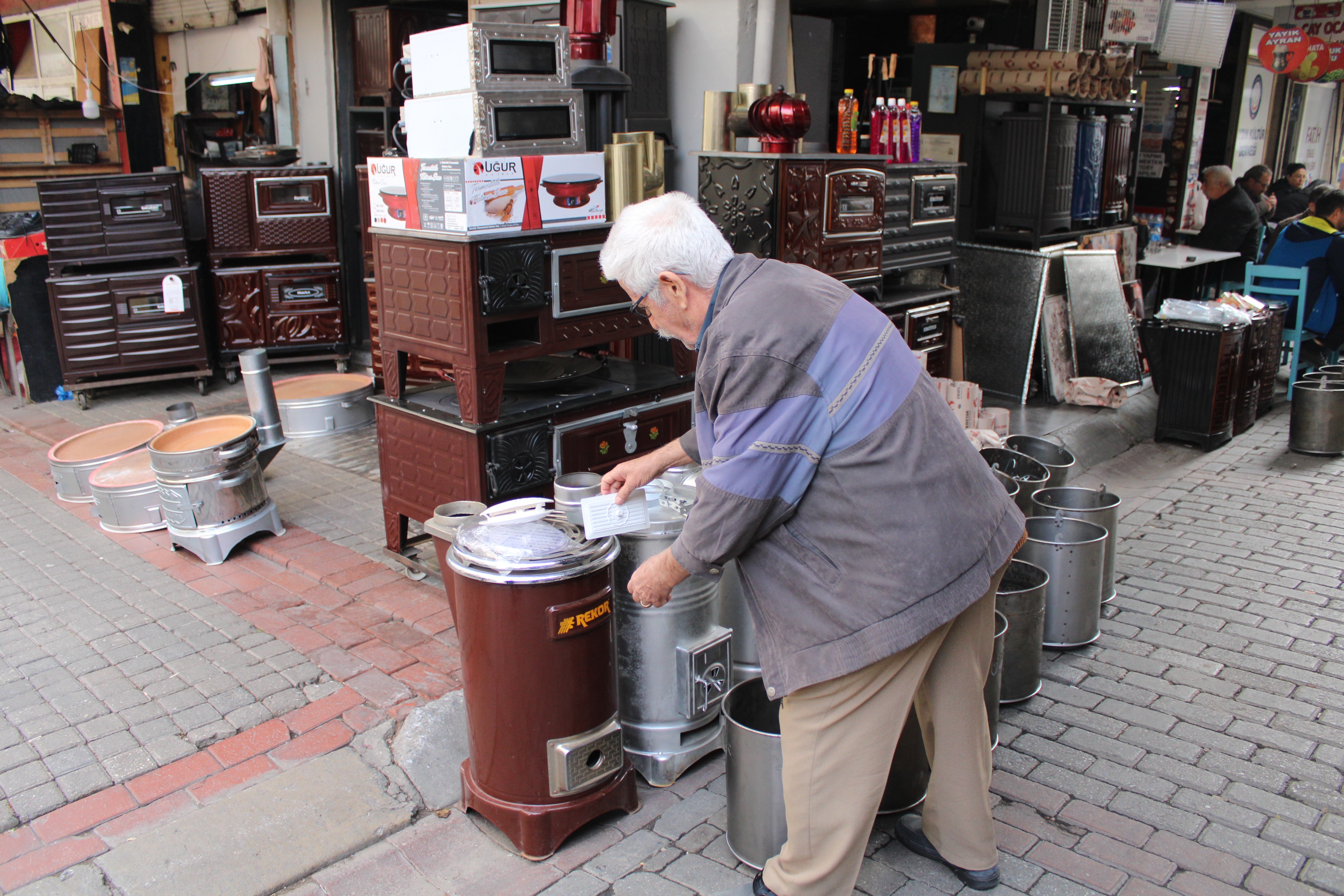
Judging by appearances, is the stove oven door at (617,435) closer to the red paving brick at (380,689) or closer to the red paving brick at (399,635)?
the red paving brick at (399,635)

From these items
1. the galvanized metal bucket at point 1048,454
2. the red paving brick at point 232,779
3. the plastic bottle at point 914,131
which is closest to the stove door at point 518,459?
the red paving brick at point 232,779

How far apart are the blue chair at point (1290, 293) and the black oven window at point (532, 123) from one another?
22.8 ft

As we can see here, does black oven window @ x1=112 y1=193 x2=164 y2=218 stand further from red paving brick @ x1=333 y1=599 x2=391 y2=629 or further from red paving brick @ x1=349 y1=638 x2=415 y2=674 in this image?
red paving brick @ x1=349 y1=638 x2=415 y2=674

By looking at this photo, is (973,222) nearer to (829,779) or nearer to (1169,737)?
(1169,737)

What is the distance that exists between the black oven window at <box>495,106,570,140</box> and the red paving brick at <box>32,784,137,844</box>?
9.57 feet

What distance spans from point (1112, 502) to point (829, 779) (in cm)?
285

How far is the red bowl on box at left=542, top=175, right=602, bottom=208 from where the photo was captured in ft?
14.5

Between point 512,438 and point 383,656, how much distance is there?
1.13 metres

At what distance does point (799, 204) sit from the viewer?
5.52 m

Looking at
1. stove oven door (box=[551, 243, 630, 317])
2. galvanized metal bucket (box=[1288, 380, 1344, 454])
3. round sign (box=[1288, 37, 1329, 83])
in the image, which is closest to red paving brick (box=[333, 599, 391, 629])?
stove oven door (box=[551, 243, 630, 317])

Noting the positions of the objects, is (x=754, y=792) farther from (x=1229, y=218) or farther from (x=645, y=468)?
(x=1229, y=218)

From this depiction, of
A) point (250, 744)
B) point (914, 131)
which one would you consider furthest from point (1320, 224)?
point (250, 744)

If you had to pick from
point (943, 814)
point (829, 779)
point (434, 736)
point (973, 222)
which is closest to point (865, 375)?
point (829, 779)

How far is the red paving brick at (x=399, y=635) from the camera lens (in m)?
4.43
